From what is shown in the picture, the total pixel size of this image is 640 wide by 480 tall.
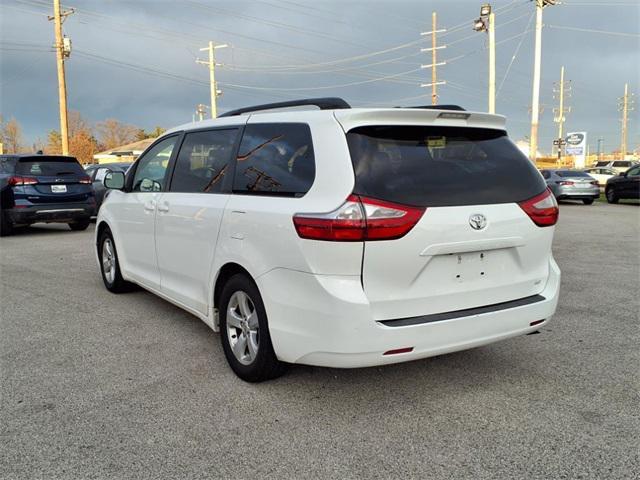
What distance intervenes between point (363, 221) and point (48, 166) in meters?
11.2

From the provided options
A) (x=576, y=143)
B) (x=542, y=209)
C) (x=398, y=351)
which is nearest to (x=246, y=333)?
(x=398, y=351)

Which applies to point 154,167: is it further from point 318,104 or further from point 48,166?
point 48,166

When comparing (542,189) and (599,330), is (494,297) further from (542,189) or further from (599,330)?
(599,330)

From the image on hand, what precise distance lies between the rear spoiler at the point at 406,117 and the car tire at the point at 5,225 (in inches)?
432

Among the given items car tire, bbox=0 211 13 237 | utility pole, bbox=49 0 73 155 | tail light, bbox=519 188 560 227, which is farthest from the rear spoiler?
utility pole, bbox=49 0 73 155

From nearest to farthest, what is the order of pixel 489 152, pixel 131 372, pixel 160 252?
pixel 489 152
pixel 131 372
pixel 160 252

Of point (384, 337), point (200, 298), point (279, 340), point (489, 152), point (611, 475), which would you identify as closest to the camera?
point (611, 475)

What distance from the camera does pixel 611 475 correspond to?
8.55 ft

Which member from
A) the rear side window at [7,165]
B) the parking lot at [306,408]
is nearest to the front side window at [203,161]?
the parking lot at [306,408]

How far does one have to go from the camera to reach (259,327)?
3441mm

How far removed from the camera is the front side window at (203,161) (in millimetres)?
4105

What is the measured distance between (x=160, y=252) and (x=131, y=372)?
1258mm

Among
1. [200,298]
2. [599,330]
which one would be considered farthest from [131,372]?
[599,330]

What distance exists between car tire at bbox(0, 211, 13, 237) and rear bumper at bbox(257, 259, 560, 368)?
1061cm
